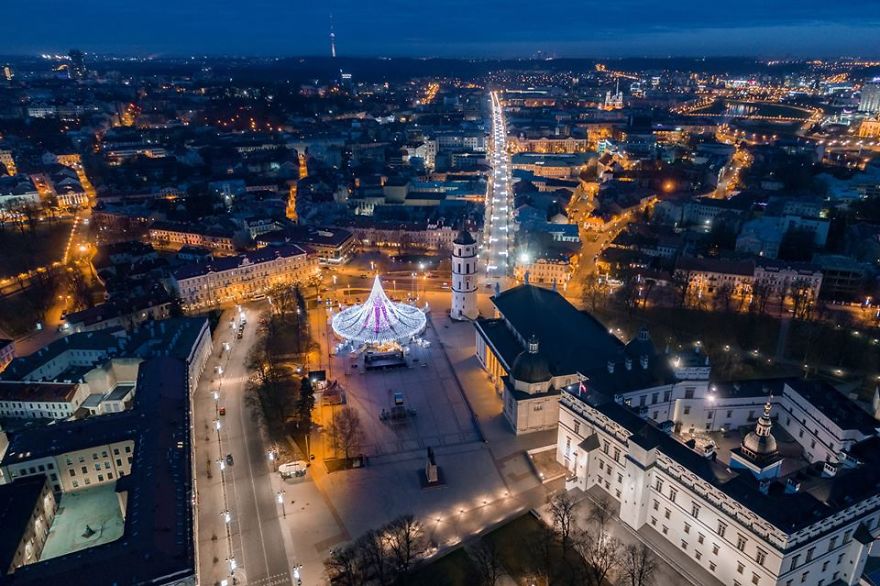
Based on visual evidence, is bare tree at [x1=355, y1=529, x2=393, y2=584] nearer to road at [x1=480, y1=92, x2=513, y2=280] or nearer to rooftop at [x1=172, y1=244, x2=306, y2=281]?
rooftop at [x1=172, y1=244, x2=306, y2=281]

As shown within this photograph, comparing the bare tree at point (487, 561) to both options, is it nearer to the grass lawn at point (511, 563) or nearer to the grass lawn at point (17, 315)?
the grass lawn at point (511, 563)

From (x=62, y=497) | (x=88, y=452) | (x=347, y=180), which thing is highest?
(x=347, y=180)

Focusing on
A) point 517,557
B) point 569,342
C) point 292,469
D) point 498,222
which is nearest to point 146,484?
point 292,469

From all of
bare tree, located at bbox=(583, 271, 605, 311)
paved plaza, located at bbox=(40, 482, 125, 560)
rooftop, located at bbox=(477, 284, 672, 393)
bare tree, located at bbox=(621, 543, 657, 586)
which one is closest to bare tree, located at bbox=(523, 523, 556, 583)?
bare tree, located at bbox=(621, 543, 657, 586)

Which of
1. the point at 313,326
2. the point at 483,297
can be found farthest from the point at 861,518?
the point at 313,326

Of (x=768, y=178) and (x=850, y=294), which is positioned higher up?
(x=768, y=178)

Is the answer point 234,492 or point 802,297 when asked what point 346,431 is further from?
point 802,297

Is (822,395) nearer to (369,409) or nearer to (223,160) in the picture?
(369,409)
